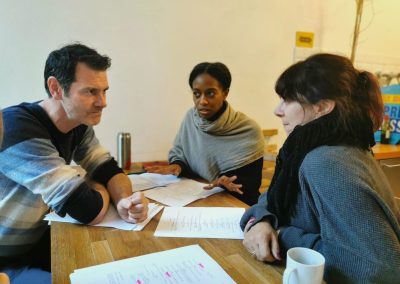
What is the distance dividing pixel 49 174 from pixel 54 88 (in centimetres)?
34

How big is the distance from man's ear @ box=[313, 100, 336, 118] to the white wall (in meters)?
1.49

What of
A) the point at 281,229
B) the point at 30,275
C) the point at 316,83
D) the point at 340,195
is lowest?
the point at 30,275

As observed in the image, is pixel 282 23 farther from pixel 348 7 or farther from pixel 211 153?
pixel 211 153

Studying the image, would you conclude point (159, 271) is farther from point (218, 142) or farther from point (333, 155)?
point (218, 142)

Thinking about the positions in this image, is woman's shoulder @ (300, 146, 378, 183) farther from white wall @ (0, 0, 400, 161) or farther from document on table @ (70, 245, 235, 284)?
white wall @ (0, 0, 400, 161)

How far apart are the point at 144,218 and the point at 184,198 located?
26 centimetres

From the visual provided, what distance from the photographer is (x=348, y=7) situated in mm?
2762

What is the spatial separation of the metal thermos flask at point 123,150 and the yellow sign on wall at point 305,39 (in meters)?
1.66

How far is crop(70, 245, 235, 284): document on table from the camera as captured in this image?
0.69 m

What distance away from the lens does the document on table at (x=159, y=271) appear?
2.26 ft

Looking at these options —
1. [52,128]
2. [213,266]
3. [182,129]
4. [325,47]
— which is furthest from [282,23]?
[213,266]

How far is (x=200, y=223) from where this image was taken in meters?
1.01

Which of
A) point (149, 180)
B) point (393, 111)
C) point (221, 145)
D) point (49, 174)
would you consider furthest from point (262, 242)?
point (393, 111)

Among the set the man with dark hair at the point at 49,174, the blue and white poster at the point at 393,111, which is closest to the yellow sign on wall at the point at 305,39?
the blue and white poster at the point at 393,111
